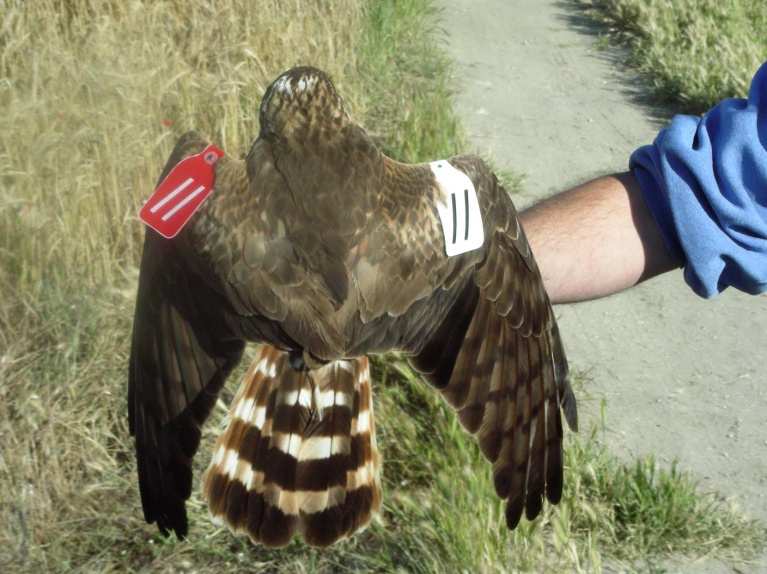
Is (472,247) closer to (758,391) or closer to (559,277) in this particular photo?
(559,277)

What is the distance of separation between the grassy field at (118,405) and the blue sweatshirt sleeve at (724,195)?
85 cm

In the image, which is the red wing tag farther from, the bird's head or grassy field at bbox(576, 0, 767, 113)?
grassy field at bbox(576, 0, 767, 113)

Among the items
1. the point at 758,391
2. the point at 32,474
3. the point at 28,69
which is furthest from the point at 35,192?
the point at 758,391

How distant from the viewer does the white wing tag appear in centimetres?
301

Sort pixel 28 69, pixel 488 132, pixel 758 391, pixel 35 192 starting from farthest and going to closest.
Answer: pixel 488 132
pixel 758 391
pixel 28 69
pixel 35 192

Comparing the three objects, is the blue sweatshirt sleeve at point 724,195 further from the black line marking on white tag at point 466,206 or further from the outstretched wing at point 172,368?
the outstretched wing at point 172,368

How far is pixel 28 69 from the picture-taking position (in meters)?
4.53

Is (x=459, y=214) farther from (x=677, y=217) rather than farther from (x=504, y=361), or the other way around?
(x=677, y=217)

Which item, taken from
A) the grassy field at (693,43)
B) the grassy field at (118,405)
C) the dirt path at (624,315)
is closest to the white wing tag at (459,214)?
the grassy field at (118,405)

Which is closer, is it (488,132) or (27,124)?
(27,124)

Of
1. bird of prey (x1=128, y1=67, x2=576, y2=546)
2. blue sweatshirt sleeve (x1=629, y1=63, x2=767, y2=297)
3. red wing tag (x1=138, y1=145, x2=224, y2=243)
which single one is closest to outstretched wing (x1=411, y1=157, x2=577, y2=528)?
bird of prey (x1=128, y1=67, x2=576, y2=546)

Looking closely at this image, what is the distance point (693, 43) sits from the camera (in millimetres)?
7703

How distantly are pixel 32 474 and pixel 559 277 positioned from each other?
64.1 inches

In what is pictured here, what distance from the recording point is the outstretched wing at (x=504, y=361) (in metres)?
3.17
